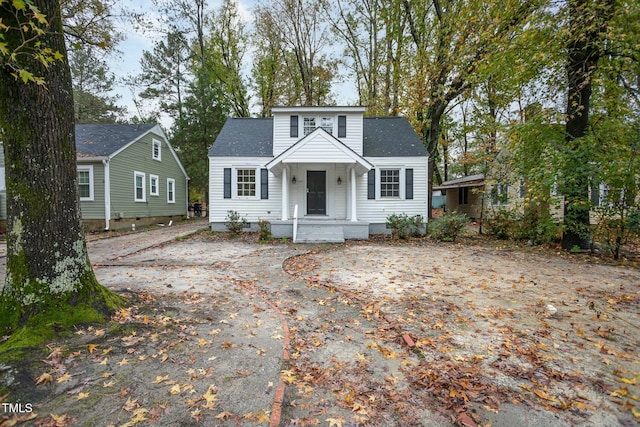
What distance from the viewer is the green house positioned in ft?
46.5

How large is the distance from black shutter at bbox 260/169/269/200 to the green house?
297 inches

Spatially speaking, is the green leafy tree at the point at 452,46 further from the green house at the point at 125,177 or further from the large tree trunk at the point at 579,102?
the green house at the point at 125,177

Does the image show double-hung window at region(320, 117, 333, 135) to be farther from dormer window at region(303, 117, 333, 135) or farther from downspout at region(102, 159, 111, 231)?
downspout at region(102, 159, 111, 231)

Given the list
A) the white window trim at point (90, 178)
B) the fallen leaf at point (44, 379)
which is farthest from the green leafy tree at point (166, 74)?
the fallen leaf at point (44, 379)

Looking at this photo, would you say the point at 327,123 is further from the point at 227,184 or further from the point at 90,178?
the point at 90,178

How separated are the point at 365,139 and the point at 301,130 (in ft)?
10.4

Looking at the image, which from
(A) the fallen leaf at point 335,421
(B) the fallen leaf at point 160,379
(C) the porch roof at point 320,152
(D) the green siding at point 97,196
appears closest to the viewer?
(A) the fallen leaf at point 335,421

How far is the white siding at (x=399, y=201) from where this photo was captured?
1310 centimetres

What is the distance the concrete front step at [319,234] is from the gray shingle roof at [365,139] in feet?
13.1

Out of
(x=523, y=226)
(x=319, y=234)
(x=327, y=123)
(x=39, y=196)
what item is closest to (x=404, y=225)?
(x=319, y=234)

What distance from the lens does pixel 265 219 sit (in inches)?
520

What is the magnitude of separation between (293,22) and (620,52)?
1933 centimetres

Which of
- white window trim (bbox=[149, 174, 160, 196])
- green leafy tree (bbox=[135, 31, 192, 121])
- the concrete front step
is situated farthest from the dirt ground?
green leafy tree (bbox=[135, 31, 192, 121])

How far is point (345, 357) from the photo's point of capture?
3041mm
